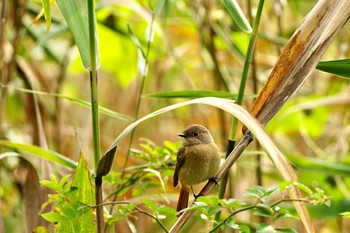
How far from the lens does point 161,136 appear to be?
3533 millimetres

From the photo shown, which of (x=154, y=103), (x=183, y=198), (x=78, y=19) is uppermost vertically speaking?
(x=78, y=19)

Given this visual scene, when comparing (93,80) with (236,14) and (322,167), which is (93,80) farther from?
(322,167)

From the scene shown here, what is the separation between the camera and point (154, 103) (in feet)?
11.1

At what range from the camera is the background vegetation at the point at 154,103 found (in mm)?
2303

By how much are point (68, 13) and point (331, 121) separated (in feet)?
8.46

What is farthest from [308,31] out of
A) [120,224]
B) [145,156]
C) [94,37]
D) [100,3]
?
[120,224]

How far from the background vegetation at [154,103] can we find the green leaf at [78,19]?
319 mm

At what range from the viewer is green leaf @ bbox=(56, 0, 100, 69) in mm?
1445

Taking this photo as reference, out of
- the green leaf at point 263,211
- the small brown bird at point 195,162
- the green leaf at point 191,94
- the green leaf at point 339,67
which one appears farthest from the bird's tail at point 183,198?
the green leaf at point 339,67

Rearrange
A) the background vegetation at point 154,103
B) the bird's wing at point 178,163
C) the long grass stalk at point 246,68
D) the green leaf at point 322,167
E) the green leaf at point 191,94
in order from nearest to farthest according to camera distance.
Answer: the long grass stalk at point 246,68, the green leaf at point 191,94, the bird's wing at point 178,163, the background vegetation at point 154,103, the green leaf at point 322,167

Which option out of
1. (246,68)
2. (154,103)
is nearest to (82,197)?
(246,68)

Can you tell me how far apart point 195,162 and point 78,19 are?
2.25 feet

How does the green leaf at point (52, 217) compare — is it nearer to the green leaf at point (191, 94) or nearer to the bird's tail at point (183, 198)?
the green leaf at point (191, 94)

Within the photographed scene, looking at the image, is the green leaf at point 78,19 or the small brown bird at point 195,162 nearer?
the green leaf at point 78,19
